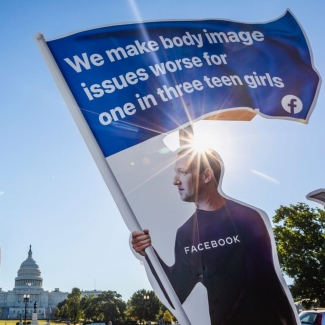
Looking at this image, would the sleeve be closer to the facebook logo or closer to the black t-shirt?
the black t-shirt

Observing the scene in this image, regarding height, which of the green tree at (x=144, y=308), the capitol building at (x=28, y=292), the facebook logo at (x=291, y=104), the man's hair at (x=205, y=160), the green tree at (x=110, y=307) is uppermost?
the capitol building at (x=28, y=292)

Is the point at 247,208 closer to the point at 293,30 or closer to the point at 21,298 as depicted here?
the point at 293,30

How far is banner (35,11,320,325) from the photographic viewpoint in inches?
226

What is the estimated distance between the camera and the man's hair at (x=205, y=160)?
6215 millimetres

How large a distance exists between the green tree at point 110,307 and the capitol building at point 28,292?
4734 centimetres

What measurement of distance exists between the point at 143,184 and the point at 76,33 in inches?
96.5

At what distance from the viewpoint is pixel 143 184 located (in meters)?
5.90

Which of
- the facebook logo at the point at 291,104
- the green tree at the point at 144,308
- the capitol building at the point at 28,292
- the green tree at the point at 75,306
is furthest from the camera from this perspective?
the capitol building at the point at 28,292

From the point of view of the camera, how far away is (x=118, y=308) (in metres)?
59.9

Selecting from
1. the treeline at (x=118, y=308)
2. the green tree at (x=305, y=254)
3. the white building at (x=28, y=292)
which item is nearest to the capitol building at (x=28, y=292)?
the white building at (x=28, y=292)

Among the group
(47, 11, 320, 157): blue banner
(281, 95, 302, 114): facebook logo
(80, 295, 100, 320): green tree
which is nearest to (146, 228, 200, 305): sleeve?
(47, 11, 320, 157): blue banner

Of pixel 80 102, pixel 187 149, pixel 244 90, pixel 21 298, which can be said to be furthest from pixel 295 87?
pixel 21 298

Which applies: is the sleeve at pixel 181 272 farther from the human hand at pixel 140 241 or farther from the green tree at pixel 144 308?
the green tree at pixel 144 308

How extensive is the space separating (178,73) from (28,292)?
354 ft
